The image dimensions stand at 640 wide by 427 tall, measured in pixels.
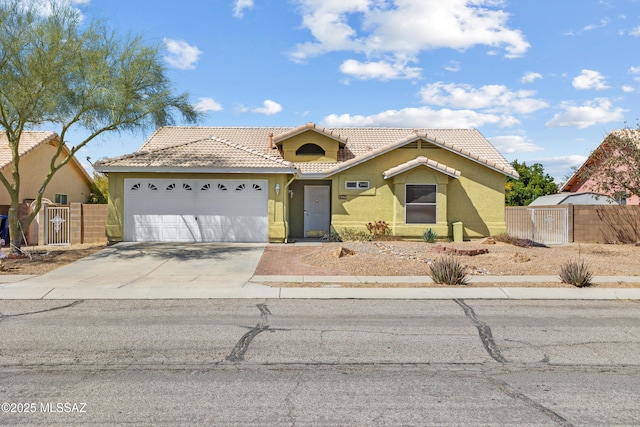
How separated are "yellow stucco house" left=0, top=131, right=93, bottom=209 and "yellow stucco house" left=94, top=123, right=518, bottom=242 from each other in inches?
235

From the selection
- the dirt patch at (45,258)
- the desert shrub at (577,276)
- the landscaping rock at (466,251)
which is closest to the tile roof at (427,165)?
the landscaping rock at (466,251)

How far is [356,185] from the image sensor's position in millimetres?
21516

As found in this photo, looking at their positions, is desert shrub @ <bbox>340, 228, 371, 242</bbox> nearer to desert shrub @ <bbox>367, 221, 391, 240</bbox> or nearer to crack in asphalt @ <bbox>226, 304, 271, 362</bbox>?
desert shrub @ <bbox>367, 221, 391, 240</bbox>

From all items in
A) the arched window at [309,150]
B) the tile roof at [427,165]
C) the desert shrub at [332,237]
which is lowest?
Result: the desert shrub at [332,237]

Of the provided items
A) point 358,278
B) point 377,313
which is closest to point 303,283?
point 358,278

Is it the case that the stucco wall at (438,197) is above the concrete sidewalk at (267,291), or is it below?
above

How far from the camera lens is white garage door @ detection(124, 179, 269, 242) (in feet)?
62.1

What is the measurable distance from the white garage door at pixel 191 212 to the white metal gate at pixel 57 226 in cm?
254

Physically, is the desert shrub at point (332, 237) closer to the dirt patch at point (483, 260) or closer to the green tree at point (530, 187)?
the dirt patch at point (483, 260)

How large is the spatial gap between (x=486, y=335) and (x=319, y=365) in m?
2.79

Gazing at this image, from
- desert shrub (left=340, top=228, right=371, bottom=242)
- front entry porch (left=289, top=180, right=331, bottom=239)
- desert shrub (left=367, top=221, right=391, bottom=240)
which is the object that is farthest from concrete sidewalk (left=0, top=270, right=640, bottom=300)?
front entry porch (left=289, top=180, right=331, bottom=239)

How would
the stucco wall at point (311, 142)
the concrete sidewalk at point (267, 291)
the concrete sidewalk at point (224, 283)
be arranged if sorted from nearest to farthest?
the concrete sidewalk at point (267, 291), the concrete sidewalk at point (224, 283), the stucco wall at point (311, 142)

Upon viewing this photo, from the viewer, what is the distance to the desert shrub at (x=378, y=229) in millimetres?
20844

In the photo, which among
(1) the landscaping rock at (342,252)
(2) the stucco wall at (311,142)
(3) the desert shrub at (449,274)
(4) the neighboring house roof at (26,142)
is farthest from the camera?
(4) the neighboring house roof at (26,142)
